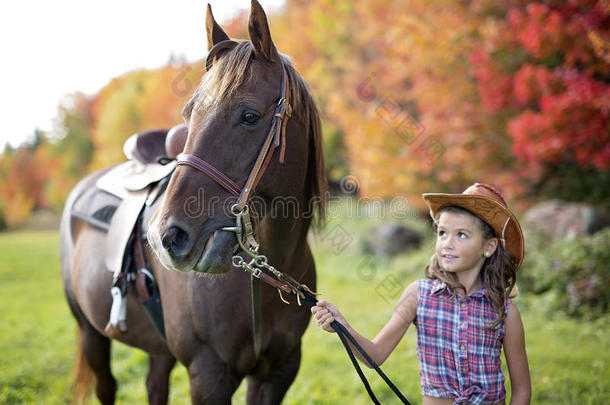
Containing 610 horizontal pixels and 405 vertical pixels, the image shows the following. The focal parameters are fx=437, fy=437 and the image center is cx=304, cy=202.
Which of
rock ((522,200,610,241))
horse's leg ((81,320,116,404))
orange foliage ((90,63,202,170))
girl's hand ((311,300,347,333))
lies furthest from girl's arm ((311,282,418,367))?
orange foliage ((90,63,202,170))

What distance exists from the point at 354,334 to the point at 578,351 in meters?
4.04

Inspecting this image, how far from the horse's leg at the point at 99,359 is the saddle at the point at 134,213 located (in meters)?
0.88

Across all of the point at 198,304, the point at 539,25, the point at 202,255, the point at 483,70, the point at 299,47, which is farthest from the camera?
the point at 299,47

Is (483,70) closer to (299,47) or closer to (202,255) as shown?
(202,255)

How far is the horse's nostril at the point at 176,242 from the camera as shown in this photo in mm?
1529

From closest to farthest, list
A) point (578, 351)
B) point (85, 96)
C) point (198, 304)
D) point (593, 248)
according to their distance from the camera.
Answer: point (198, 304) → point (578, 351) → point (593, 248) → point (85, 96)

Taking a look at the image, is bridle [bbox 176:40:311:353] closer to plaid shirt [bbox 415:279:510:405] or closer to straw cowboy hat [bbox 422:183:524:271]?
plaid shirt [bbox 415:279:510:405]

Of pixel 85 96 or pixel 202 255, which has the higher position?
pixel 85 96

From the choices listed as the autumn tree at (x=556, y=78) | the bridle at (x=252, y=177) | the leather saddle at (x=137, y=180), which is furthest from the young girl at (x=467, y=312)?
the autumn tree at (x=556, y=78)

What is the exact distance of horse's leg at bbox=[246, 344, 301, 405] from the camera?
2.31 metres

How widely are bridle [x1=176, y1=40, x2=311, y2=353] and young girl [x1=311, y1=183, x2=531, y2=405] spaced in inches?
12.0

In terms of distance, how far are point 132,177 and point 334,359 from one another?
129 inches

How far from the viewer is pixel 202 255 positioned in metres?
1.60

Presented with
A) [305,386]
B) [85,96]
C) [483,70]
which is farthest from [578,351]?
[85,96]
